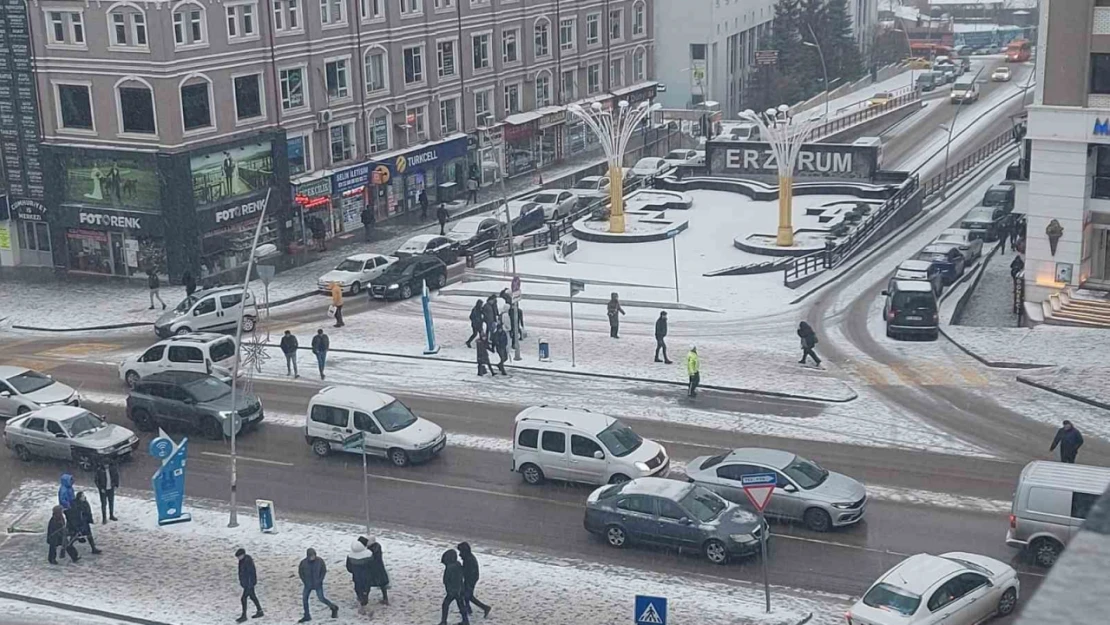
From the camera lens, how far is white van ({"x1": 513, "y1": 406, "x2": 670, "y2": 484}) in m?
26.2

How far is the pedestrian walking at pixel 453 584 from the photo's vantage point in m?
21.0

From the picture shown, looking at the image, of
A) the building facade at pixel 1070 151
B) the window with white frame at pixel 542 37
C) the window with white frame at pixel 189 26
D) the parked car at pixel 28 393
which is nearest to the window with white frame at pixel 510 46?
the window with white frame at pixel 542 37

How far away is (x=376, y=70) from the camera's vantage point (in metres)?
59.8

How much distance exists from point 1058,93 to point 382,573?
87.1ft

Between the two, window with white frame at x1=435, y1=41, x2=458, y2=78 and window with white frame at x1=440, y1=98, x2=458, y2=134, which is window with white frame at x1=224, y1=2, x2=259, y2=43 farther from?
window with white frame at x1=440, y1=98, x2=458, y2=134

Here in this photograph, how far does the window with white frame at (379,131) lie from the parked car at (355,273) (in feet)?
44.5

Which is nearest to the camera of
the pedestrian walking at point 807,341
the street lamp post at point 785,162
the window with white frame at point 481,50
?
the pedestrian walking at point 807,341

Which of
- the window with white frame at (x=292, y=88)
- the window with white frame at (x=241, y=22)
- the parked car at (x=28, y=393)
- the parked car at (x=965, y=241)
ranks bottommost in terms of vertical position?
the parked car at (x=965, y=241)

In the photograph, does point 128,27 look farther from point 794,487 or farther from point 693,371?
point 794,487

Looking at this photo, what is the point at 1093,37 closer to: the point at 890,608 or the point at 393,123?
the point at 890,608

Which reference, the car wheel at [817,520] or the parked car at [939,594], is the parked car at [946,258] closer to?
the car wheel at [817,520]

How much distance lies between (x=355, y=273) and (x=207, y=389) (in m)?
15.8

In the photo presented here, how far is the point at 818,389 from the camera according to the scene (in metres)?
33.2

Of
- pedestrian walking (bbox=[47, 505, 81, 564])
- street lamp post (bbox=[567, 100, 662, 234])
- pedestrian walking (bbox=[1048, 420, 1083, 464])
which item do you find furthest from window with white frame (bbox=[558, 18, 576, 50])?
pedestrian walking (bbox=[47, 505, 81, 564])
